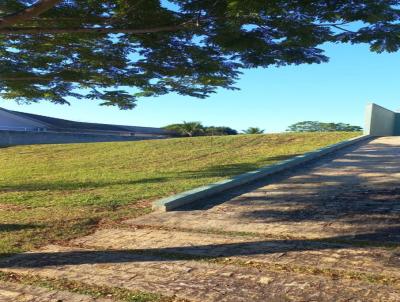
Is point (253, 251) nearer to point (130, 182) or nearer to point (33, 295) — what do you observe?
point (33, 295)

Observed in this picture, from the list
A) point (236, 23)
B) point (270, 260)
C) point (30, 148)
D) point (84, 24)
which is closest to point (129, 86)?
point (84, 24)

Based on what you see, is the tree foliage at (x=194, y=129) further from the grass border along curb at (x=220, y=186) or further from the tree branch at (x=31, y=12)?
the tree branch at (x=31, y=12)

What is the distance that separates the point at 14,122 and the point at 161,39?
36.1m

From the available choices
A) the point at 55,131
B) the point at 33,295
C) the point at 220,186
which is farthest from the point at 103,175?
the point at 55,131

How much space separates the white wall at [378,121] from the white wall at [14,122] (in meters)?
27.2

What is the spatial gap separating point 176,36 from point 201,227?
325 cm

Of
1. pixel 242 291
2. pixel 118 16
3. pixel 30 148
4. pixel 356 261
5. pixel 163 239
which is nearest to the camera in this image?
pixel 242 291

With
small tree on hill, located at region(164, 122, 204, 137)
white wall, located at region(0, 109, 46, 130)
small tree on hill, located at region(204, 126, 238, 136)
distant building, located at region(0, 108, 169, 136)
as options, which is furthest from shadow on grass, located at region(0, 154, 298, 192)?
white wall, located at region(0, 109, 46, 130)

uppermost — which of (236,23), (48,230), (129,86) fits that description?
(236,23)

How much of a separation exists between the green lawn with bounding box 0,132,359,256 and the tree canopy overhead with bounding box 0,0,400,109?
207cm

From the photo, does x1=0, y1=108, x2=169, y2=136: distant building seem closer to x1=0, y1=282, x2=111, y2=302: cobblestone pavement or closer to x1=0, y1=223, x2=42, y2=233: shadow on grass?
x1=0, y1=223, x2=42, y2=233: shadow on grass

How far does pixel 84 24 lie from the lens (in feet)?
25.1

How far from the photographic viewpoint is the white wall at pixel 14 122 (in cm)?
4033

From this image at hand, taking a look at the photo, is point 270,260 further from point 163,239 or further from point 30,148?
point 30,148
